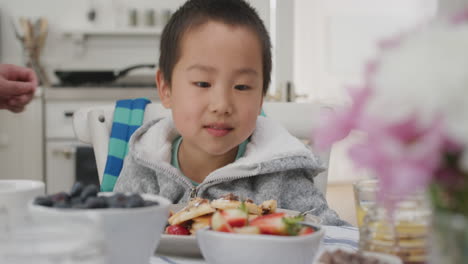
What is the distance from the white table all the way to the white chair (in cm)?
47

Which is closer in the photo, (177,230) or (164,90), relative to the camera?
(177,230)

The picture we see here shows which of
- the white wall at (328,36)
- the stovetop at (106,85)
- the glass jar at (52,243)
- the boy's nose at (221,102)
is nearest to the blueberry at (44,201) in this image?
the glass jar at (52,243)

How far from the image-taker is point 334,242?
783mm

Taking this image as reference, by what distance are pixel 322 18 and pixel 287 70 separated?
1.82 meters

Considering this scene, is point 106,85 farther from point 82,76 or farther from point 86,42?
point 86,42

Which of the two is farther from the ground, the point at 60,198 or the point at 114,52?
the point at 114,52

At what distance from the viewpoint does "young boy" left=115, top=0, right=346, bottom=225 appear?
1160mm

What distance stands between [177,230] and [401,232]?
31cm

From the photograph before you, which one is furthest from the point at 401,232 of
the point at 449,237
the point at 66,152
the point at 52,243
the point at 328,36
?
the point at 328,36

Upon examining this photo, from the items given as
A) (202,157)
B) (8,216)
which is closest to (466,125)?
(8,216)

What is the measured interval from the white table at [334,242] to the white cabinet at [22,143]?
2.24 meters

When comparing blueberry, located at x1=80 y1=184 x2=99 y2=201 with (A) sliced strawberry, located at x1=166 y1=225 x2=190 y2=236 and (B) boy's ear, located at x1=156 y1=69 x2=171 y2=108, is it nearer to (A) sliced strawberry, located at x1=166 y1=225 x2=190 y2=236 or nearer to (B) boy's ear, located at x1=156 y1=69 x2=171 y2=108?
A: (A) sliced strawberry, located at x1=166 y1=225 x2=190 y2=236

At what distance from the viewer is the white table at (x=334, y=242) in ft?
2.21

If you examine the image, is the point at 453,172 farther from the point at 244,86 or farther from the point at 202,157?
the point at 202,157
